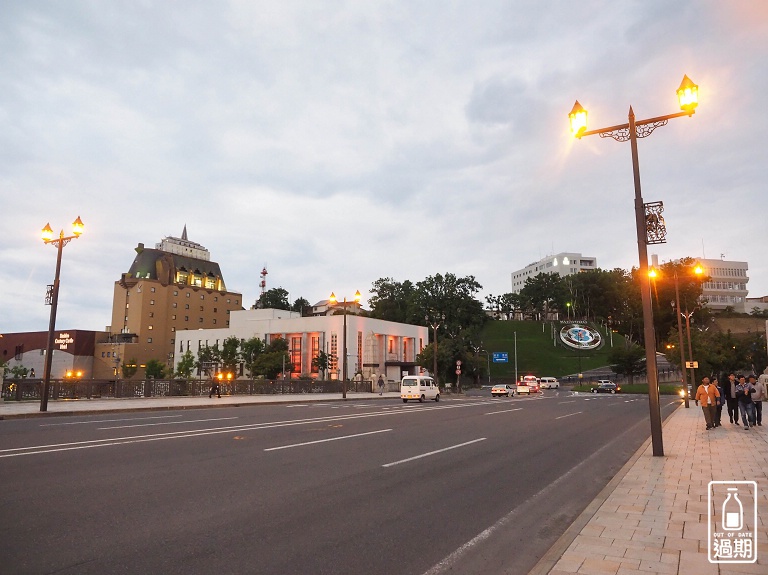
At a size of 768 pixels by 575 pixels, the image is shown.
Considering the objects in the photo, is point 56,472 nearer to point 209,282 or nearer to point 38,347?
point 38,347

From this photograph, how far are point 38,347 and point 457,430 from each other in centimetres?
10588

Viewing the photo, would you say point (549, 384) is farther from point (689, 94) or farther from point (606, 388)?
point (689, 94)

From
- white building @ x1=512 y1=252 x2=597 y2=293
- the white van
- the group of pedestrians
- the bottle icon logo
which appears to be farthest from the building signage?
white building @ x1=512 y1=252 x2=597 y2=293

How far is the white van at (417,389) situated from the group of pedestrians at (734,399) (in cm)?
2026

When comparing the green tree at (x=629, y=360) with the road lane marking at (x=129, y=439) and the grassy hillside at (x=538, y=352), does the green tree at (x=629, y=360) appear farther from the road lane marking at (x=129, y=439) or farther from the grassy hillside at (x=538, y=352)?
the road lane marking at (x=129, y=439)

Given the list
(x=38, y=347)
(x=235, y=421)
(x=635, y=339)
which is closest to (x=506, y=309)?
(x=635, y=339)

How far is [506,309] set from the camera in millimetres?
164000

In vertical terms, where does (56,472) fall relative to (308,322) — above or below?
below

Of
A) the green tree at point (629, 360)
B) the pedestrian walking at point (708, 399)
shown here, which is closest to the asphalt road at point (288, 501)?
the pedestrian walking at point (708, 399)

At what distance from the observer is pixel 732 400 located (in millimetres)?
19422

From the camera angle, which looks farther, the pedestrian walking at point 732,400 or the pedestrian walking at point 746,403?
the pedestrian walking at point 732,400

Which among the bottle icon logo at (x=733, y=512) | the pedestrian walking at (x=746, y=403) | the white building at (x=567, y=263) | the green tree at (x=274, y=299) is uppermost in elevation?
the white building at (x=567, y=263)

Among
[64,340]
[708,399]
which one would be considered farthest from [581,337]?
[64,340]

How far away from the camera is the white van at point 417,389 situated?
37000 millimetres
